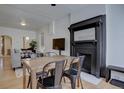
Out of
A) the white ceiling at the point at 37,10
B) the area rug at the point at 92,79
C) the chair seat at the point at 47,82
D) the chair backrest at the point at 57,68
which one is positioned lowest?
the area rug at the point at 92,79

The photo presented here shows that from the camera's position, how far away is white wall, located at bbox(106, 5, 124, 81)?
3.09 meters

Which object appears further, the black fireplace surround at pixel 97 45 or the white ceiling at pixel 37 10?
the white ceiling at pixel 37 10

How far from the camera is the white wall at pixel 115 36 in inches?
121

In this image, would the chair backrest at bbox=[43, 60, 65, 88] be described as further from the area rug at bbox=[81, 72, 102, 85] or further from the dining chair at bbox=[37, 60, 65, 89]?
the area rug at bbox=[81, 72, 102, 85]

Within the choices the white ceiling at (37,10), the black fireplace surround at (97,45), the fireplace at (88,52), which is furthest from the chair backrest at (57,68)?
the white ceiling at (37,10)

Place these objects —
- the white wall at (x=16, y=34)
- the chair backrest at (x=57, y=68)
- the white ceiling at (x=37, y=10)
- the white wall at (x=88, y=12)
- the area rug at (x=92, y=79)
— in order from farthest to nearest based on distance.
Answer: the white wall at (x=16, y=34), the white ceiling at (x=37, y=10), the white wall at (x=88, y=12), the area rug at (x=92, y=79), the chair backrest at (x=57, y=68)

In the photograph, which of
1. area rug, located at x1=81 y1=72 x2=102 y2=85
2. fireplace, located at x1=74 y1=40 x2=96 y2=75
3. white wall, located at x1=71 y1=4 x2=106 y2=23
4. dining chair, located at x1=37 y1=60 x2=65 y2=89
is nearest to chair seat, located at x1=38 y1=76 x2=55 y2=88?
dining chair, located at x1=37 y1=60 x2=65 y2=89

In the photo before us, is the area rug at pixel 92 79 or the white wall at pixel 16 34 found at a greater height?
the white wall at pixel 16 34

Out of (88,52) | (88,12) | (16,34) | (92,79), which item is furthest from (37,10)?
(16,34)

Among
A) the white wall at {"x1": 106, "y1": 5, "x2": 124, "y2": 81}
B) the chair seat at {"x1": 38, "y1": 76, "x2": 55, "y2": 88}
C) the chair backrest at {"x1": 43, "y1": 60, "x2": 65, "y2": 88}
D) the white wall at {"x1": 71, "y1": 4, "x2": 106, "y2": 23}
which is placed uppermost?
the white wall at {"x1": 71, "y1": 4, "x2": 106, "y2": 23}

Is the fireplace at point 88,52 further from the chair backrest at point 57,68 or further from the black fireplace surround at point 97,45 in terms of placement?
the chair backrest at point 57,68

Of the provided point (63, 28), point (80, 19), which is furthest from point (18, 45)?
point (80, 19)

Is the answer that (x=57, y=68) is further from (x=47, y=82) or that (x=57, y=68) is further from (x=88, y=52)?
(x=88, y=52)
